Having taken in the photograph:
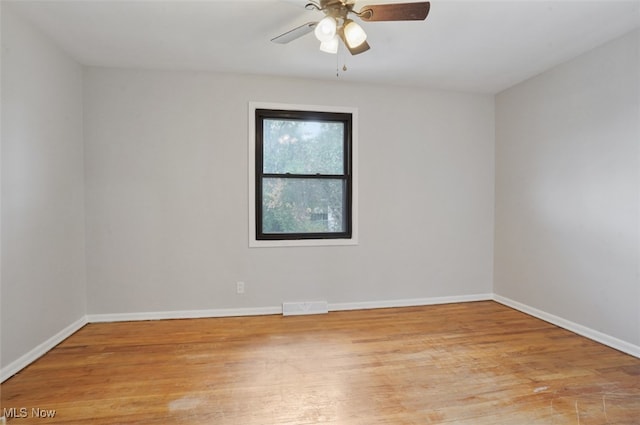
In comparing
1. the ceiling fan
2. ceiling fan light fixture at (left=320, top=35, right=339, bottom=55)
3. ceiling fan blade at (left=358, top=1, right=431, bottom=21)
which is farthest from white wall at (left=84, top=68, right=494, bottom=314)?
ceiling fan blade at (left=358, top=1, right=431, bottom=21)

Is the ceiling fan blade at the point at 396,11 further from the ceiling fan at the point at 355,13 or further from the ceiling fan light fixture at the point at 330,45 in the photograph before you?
the ceiling fan light fixture at the point at 330,45

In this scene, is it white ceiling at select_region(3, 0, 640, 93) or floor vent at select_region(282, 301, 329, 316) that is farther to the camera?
floor vent at select_region(282, 301, 329, 316)

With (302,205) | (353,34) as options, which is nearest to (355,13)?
(353,34)

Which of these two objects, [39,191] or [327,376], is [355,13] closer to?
[327,376]

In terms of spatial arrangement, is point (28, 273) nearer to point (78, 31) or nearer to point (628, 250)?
point (78, 31)

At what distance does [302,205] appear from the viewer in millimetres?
3498

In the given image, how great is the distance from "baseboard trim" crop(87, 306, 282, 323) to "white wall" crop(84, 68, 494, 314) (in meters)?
0.05

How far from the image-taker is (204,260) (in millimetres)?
3275

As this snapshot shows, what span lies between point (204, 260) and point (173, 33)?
2.08 m

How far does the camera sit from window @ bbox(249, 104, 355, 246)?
133 inches

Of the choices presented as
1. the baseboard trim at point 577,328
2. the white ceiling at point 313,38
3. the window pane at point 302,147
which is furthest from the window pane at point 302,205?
the baseboard trim at point 577,328

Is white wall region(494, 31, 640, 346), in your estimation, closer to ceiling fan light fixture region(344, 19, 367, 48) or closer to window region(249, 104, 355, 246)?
A: window region(249, 104, 355, 246)

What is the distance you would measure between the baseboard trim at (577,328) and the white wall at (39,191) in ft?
14.9

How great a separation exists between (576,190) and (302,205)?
2644 millimetres
